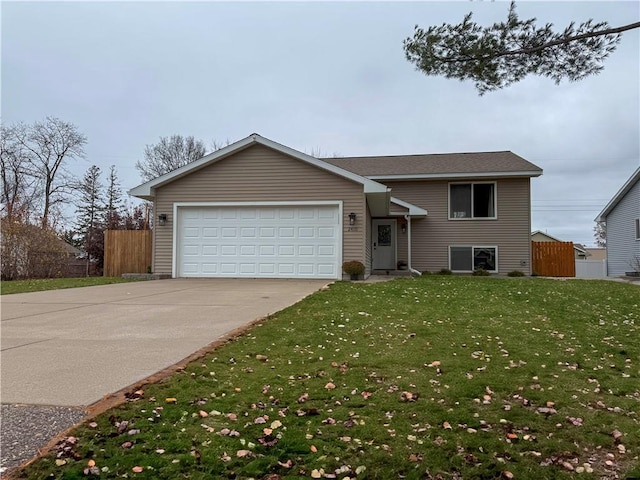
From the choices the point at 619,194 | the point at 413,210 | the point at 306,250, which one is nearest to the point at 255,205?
the point at 306,250

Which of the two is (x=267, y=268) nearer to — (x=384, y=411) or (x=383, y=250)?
(x=383, y=250)

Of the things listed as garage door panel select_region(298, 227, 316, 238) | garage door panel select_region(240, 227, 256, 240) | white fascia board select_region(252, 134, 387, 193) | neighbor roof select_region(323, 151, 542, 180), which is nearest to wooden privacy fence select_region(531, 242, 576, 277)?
neighbor roof select_region(323, 151, 542, 180)

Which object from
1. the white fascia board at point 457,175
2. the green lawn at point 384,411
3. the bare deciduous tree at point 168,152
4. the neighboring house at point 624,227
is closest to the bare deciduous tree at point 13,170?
the bare deciduous tree at point 168,152

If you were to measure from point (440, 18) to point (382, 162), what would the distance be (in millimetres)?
14748

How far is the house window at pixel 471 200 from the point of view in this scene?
1798 cm

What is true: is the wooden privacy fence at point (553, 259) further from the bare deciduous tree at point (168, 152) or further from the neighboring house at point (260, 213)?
the bare deciduous tree at point (168, 152)

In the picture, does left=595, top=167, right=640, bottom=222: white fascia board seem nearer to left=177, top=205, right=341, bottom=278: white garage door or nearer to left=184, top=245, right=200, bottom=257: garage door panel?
left=177, top=205, right=341, bottom=278: white garage door

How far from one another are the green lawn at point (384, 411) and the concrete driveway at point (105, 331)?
0.53 metres

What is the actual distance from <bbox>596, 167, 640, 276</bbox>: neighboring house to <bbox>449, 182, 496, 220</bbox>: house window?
19.4 feet

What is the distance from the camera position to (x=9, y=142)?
25781mm

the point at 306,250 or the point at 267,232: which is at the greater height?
the point at 267,232

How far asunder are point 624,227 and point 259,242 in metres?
17.3

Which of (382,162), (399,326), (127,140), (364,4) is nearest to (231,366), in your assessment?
(399,326)

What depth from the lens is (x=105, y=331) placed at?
18.6 ft
